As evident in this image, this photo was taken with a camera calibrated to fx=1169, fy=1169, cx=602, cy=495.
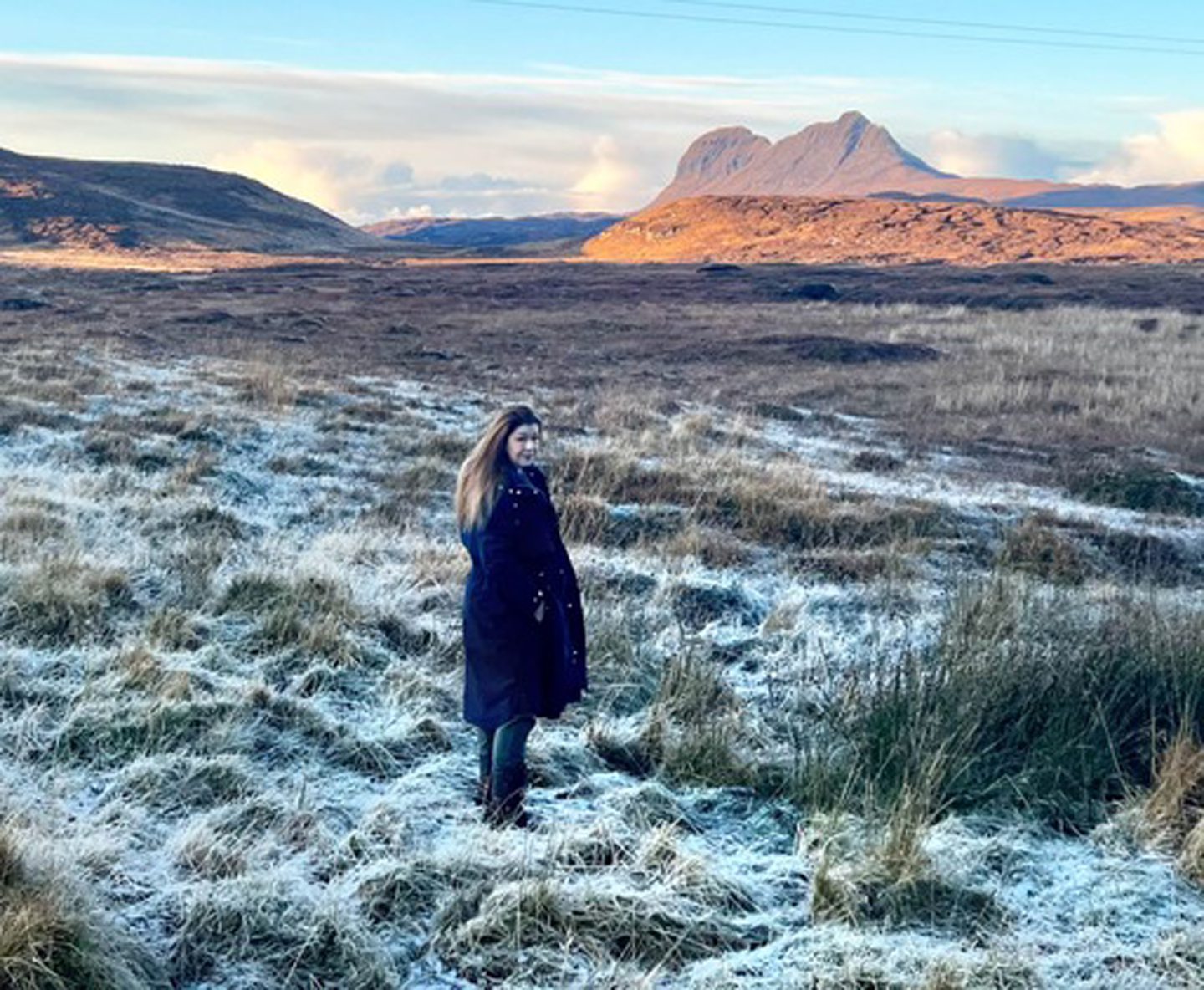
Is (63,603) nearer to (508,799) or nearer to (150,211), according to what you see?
(508,799)

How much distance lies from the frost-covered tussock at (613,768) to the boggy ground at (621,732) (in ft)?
0.06

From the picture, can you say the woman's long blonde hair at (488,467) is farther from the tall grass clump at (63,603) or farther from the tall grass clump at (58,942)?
the tall grass clump at (63,603)

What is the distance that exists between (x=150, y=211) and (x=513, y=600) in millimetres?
100538

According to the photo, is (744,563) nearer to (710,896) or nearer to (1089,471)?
(710,896)

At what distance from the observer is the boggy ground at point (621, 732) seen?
131 inches

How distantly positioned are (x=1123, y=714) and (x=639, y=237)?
8974 cm

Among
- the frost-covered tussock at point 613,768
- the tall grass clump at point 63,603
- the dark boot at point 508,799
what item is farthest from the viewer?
the tall grass clump at point 63,603

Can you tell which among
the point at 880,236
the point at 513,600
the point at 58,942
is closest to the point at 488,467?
the point at 513,600

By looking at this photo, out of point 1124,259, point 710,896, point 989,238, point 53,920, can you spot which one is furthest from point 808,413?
point 989,238

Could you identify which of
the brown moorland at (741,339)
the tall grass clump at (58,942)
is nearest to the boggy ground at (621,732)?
the tall grass clump at (58,942)

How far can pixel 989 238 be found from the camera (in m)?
76.2

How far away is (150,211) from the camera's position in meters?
94.8

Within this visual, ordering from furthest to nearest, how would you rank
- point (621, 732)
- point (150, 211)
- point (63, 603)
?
1. point (150, 211)
2. point (63, 603)
3. point (621, 732)

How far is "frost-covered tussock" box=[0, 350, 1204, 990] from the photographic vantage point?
130 inches
